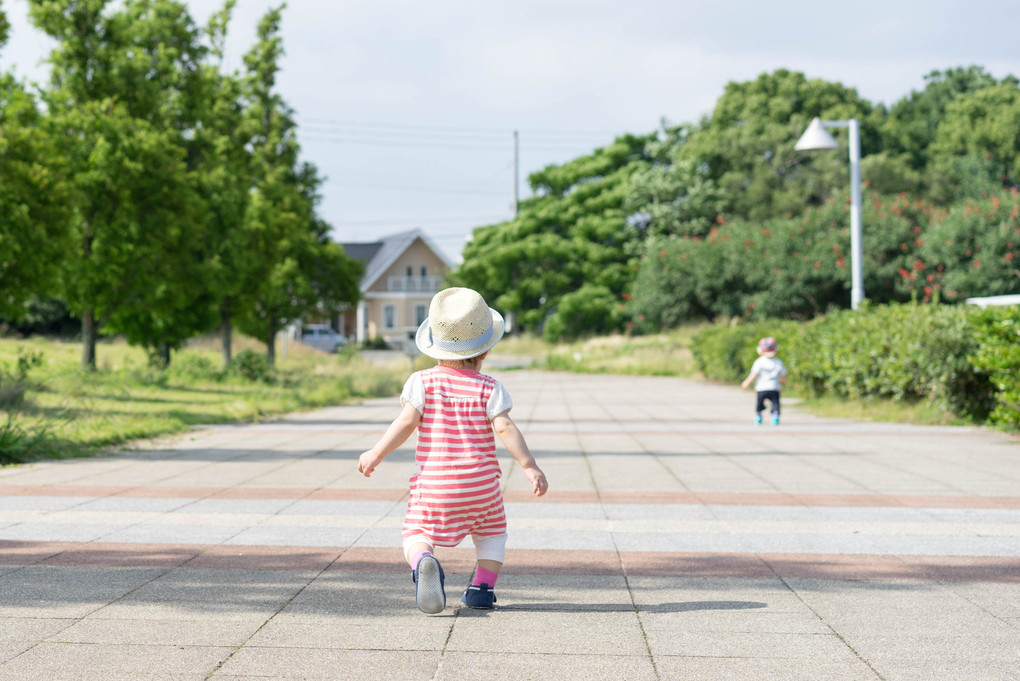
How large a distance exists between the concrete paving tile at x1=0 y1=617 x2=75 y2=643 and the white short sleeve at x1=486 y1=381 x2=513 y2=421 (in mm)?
1891

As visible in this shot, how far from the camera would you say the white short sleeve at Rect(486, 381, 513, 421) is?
4.04 metres

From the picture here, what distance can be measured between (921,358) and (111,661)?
1152cm

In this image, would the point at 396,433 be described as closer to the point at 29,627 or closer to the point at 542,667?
the point at 542,667

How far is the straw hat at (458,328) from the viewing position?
163 inches

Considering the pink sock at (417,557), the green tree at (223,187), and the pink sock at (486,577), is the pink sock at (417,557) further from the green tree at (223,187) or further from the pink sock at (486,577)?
the green tree at (223,187)

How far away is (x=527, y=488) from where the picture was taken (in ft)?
26.1

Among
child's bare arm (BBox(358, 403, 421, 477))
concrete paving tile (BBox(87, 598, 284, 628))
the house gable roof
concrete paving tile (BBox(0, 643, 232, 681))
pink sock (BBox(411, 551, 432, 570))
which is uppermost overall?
the house gable roof

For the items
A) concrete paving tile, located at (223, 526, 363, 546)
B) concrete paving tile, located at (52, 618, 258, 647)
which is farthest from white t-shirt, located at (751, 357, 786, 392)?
concrete paving tile, located at (52, 618, 258, 647)

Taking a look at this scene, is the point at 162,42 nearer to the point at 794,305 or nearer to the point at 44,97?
the point at 44,97

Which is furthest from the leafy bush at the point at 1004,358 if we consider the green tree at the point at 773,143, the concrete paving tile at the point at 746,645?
the green tree at the point at 773,143

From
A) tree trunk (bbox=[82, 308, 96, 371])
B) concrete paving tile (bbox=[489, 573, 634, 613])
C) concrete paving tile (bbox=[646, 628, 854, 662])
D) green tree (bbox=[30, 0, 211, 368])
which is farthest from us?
tree trunk (bbox=[82, 308, 96, 371])

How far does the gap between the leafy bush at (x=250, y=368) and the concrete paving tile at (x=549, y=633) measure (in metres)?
19.6

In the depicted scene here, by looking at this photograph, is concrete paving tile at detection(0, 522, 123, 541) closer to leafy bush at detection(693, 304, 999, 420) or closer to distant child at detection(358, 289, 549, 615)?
distant child at detection(358, 289, 549, 615)

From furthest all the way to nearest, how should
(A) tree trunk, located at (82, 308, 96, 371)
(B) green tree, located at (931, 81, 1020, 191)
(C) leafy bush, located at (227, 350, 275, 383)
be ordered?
(B) green tree, located at (931, 81, 1020, 191), (C) leafy bush, located at (227, 350, 275, 383), (A) tree trunk, located at (82, 308, 96, 371)
